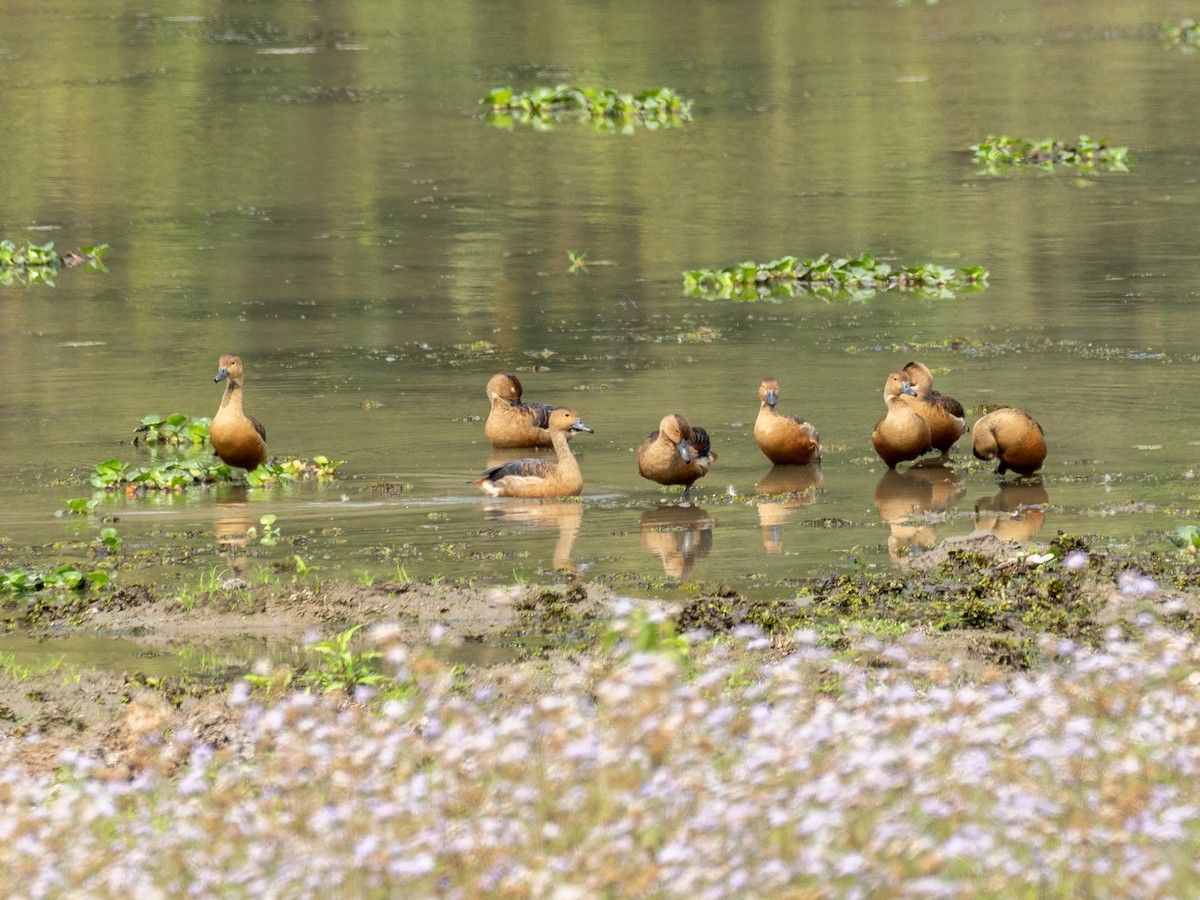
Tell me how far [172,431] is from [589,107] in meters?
23.4

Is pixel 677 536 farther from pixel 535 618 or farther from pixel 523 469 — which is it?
pixel 535 618

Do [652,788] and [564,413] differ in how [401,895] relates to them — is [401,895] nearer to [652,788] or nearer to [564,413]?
[652,788]

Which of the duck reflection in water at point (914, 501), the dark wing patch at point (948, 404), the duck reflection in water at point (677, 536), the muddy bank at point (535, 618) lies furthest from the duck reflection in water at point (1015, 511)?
the duck reflection in water at point (677, 536)

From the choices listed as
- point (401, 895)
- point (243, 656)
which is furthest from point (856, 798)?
point (243, 656)

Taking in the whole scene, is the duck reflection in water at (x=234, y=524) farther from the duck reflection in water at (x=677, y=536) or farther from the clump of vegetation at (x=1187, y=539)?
the clump of vegetation at (x=1187, y=539)

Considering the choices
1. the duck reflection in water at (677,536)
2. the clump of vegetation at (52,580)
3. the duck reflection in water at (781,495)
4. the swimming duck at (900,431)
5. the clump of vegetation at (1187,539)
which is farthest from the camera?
the swimming duck at (900,431)

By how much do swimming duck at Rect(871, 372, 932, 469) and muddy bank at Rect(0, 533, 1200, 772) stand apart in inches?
98.2

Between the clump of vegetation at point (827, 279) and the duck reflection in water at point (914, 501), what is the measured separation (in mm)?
7306

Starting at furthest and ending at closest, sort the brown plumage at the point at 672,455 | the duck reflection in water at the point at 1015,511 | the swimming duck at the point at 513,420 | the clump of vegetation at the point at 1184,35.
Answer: the clump of vegetation at the point at 1184,35
the swimming duck at the point at 513,420
the brown plumage at the point at 672,455
the duck reflection in water at the point at 1015,511

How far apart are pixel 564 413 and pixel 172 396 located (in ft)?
13.7

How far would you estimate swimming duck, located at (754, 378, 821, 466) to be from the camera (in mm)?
13805

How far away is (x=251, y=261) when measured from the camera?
2350 centimetres

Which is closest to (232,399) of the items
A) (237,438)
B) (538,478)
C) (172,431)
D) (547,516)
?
(237,438)

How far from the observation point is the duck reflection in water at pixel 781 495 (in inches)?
478
